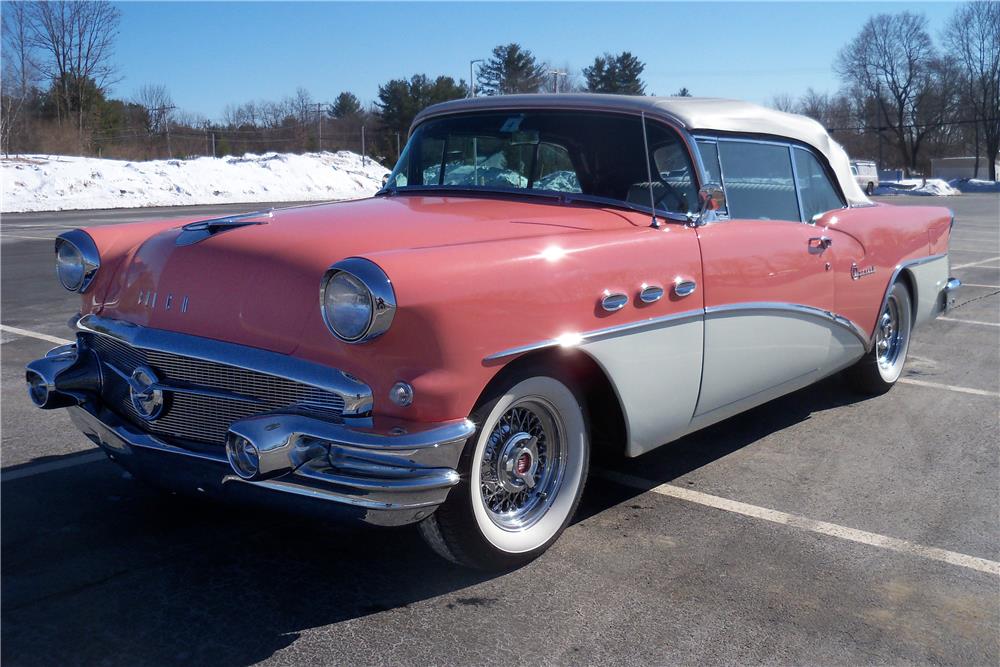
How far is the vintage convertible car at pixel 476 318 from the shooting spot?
272cm

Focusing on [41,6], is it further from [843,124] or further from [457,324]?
[843,124]

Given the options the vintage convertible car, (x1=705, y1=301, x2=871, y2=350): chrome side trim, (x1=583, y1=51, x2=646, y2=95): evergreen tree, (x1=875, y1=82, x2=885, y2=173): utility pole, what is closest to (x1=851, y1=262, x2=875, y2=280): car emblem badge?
the vintage convertible car

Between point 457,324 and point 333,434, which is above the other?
point 457,324

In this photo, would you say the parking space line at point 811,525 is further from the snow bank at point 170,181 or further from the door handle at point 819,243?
the snow bank at point 170,181

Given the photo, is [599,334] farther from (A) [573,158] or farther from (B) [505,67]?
(B) [505,67]

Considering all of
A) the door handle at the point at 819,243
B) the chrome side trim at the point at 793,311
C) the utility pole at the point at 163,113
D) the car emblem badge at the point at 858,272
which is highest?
the utility pole at the point at 163,113

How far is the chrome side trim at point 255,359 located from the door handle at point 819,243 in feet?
8.81

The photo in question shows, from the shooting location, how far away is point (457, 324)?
278 centimetres

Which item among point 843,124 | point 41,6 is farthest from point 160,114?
point 843,124

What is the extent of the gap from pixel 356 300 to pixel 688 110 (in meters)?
2.06

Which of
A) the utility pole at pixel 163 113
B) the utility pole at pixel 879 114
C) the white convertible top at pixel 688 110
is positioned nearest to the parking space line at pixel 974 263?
the white convertible top at pixel 688 110

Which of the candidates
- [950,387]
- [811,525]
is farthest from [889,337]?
[811,525]

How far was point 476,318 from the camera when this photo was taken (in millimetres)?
2838

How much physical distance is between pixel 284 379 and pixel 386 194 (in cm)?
193
